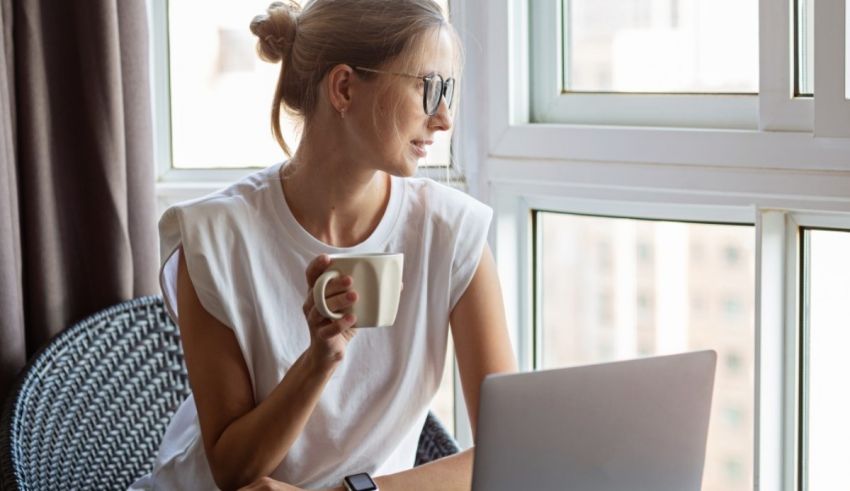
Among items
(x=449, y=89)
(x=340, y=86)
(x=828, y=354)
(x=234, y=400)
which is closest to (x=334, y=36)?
(x=340, y=86)

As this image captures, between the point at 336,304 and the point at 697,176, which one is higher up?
the point at 697,176

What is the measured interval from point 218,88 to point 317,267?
1.09 m

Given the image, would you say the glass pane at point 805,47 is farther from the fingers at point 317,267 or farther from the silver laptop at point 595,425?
the fingers at point 317,267

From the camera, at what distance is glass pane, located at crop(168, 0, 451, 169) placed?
7.43ft

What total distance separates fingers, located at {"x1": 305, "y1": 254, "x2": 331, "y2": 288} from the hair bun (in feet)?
1.42

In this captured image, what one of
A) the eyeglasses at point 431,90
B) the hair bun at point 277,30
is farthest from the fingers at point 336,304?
the hair bun at point 277,30

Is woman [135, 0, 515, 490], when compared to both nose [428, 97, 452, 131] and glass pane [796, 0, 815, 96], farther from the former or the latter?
glass pane [796, 0, 815, 96]

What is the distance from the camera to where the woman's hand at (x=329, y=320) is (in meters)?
1.30

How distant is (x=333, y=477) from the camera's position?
1599 millimetres

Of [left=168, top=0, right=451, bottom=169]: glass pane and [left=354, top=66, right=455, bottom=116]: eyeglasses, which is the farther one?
[left=168, top=0, right=451, bottom=169]: glass pane

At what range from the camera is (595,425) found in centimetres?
116

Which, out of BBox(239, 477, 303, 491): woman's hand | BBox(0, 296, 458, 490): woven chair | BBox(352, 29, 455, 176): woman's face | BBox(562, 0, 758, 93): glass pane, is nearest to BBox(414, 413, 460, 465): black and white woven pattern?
BBox(0, 296, 458, 490): woven chair

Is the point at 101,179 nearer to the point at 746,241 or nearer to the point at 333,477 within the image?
the point at 333,477

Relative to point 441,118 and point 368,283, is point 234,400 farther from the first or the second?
point 441,118
